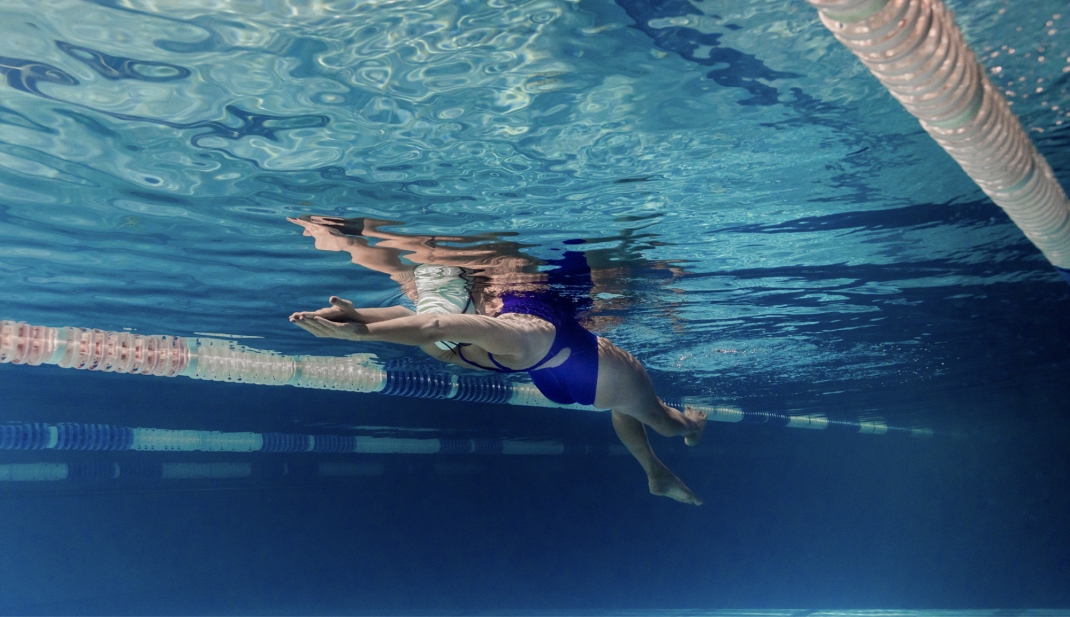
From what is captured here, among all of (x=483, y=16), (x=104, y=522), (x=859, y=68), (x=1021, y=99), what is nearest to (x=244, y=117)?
(x=483, y=16)

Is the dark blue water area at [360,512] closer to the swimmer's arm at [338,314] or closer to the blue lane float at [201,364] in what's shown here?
the blue lane float at [201,364]

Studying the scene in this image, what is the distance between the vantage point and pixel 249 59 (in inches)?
189

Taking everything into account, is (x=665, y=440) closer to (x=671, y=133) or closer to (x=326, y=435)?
(x=326, y=435)

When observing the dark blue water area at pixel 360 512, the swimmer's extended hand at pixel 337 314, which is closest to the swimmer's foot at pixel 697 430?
the swimmer's extended hand at pixel 337 314

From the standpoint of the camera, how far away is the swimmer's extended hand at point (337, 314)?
4.21m

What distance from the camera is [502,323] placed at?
5582 mm

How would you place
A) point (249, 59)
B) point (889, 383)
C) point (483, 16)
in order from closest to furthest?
point (483, 16) < point (249, 59) < point (889, 383)

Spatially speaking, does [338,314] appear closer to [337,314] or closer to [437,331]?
[337,314]

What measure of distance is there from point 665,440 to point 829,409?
8451mm

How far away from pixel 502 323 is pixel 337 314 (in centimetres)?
162

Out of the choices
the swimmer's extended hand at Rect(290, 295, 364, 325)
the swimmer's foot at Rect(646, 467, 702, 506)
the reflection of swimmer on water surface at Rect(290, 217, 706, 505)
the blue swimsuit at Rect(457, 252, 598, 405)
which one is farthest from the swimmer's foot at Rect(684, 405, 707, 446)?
the swimmer's extended hand at Rect(290, 295, 364, 325)

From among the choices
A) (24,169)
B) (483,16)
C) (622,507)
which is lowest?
(622,507)

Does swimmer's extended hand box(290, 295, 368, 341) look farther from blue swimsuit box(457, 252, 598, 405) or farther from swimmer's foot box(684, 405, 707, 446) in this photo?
swimmer's foot box(684, 405, 707, 446)

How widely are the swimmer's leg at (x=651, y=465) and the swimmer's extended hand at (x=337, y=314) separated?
177 inches
